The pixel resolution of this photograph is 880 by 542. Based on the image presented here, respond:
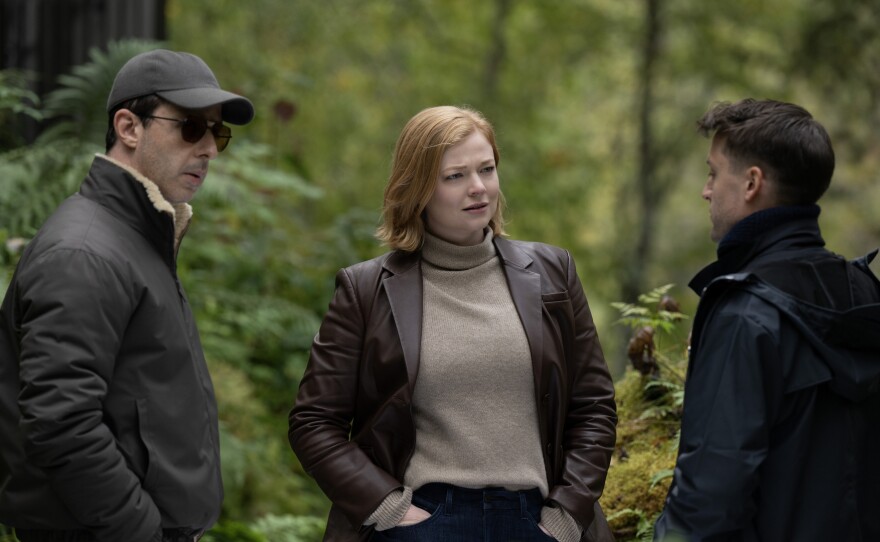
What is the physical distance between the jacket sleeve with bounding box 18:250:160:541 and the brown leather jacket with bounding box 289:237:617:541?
70 centimetres

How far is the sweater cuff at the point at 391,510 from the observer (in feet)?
11.5

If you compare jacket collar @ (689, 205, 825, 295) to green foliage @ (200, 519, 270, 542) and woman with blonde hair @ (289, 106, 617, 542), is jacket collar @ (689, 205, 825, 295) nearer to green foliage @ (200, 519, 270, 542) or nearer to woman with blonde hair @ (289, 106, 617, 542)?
woman with blonde hair @ (289, 106, 617, 542)

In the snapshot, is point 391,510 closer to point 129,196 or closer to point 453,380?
point 453,380

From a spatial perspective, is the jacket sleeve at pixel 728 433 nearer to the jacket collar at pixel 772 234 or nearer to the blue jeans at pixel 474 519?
the jacket collar at pixel 772 234

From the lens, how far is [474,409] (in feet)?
11.7

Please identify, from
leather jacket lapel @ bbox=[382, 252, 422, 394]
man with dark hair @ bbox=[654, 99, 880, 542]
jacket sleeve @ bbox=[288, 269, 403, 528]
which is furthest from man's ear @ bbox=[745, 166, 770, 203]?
jacket sleeve @ bbox=[288, 269, 403, 528]

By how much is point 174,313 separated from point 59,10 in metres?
6.22

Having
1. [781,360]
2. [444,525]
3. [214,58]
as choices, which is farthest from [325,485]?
[214,58]

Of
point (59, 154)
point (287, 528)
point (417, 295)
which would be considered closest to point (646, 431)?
point (417, 295)

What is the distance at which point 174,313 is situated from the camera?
135 inches

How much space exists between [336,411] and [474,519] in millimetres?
613

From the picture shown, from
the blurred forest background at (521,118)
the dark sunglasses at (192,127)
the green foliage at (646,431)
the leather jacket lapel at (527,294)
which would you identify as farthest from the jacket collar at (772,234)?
the blurred forest background at (521,118)

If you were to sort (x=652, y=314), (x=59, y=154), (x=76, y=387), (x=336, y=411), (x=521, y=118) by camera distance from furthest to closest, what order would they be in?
(x=521, y=118) → (x=59, y=154) → (x=652, y=314) → (x=336, y=411) → (x=76, y=387)

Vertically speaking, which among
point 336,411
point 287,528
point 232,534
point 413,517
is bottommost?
point 287,528
